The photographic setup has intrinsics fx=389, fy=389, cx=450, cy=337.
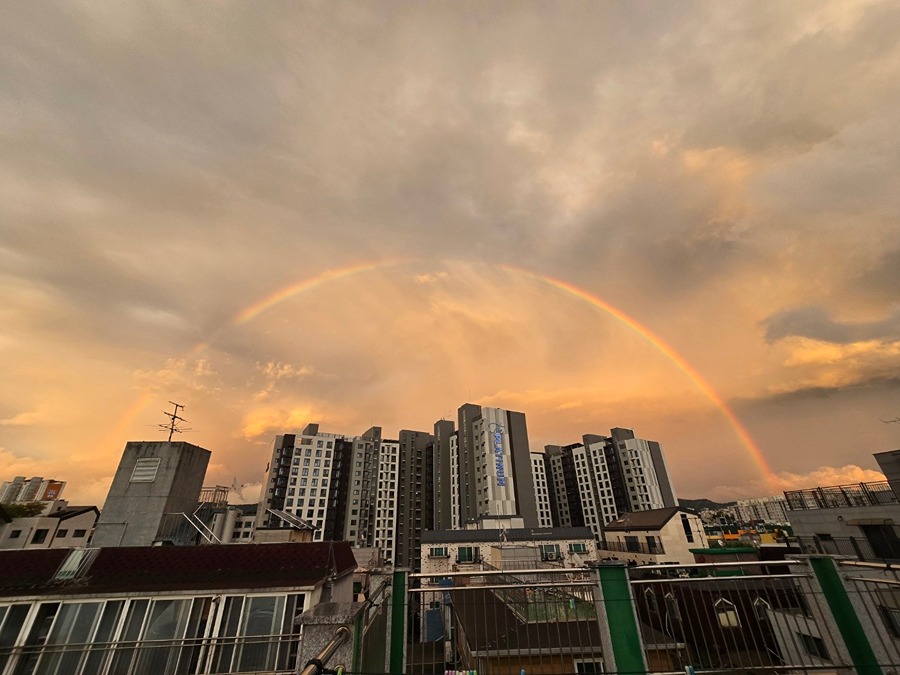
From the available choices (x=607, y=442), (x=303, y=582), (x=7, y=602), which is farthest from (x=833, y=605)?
(x=607, y=442)

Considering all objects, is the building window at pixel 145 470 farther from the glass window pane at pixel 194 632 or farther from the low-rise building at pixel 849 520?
the low-rise building at pixel 849 520

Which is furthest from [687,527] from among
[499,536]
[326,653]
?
[326,653]

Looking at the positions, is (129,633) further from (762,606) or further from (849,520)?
(849,520)

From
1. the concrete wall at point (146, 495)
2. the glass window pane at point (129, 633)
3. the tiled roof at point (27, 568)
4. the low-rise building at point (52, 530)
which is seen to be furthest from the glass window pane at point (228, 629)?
the low-rise building at point (52, 530)

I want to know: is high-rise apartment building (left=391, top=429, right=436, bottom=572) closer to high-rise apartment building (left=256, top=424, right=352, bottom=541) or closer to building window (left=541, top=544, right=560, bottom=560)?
high-rise apartment building (left=256, top=424, right=352, bottom=541)

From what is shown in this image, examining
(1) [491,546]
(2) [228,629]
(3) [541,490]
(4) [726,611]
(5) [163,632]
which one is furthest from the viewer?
(3) [541,490]

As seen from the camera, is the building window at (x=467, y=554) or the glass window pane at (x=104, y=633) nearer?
the glass window pane at (x=104, y=633)

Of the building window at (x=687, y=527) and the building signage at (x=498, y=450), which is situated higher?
the building signage at (x=498, y=450)

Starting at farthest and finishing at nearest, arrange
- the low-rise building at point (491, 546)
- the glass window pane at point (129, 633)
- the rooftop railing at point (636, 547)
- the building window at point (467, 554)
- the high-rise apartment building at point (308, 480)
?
the high-rise apartment building at point (308, 480) < the building window at point (467, 554) < the rooftop railing at point (636, 547) < the low-rise building at point (491, 546) < the glass window pane at point (129, 633)
